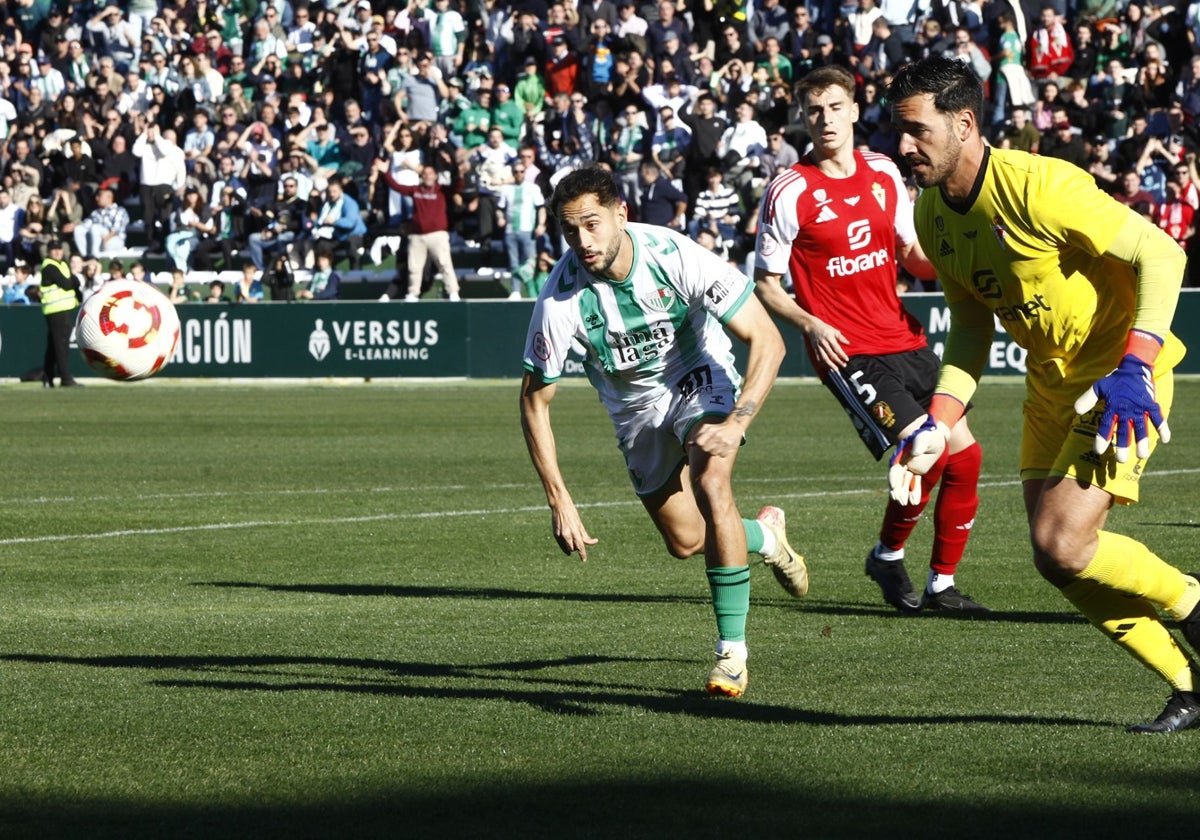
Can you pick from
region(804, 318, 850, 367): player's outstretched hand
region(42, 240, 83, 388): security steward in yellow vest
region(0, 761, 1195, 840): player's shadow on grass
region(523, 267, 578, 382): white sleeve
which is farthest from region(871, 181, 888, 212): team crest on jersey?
region(42, 240, 83, 388): security steward in yellow vest

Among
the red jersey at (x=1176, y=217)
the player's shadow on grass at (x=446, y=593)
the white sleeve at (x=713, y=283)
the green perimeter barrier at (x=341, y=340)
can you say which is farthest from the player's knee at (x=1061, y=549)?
the green perimeter barrier at (x=341, y=340)

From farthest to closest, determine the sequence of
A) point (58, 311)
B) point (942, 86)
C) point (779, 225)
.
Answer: point (58, 311), point (779, 225), point (942, 86)

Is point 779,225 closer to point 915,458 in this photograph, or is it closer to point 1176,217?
point 915,458

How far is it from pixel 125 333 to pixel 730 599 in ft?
30.3

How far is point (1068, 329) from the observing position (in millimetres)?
5918

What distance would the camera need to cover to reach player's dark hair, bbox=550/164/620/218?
6.72 metres

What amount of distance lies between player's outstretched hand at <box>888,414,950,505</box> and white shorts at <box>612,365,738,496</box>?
1.81 metres

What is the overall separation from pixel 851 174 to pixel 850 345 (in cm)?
86

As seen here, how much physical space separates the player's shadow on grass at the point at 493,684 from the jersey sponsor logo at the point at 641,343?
1.18 metres

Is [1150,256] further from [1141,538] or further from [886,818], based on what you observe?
[1141,538]

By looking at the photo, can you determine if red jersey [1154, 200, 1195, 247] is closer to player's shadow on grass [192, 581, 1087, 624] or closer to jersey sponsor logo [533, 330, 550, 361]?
player's shadow on grass [192, 581, 1087, 624]

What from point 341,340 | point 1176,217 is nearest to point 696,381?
point 1176,217

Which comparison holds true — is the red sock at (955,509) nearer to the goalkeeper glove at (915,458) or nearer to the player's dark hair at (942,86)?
the goalkeeper glove at (915,458)

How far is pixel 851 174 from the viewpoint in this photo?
31.2 ft
